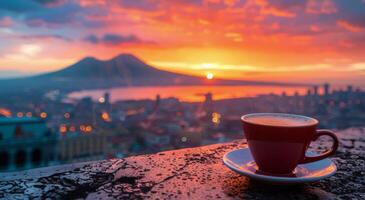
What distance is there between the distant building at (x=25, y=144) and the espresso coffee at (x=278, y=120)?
11.4 m

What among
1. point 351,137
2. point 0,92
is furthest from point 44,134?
point 0,92

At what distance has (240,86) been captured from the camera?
1367 inches

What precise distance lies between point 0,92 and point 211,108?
20.6 m

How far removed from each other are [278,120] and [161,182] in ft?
0.88

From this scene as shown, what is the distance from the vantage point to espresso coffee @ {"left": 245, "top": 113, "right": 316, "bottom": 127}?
2.19 feet

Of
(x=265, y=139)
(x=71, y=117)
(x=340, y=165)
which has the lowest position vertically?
(x=71, y=117)

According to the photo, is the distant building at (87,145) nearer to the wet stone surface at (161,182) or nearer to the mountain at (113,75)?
the wet stone surface at (161,182)

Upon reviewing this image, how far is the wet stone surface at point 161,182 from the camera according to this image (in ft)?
2.13

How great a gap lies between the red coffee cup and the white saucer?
27 millimetres

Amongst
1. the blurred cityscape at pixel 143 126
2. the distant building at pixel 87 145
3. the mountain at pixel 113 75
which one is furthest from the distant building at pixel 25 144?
the mountain at pixel 113 75

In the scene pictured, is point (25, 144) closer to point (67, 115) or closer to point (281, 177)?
point (67, 115)

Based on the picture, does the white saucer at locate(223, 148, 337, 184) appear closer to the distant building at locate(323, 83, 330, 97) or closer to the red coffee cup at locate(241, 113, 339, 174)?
the red coffee cup at locate(241, 113, 339, 174)

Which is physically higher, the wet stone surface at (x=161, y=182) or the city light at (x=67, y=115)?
the wet stone surface at (x=161, y=182)

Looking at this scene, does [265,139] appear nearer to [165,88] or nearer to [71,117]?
[71,117]
